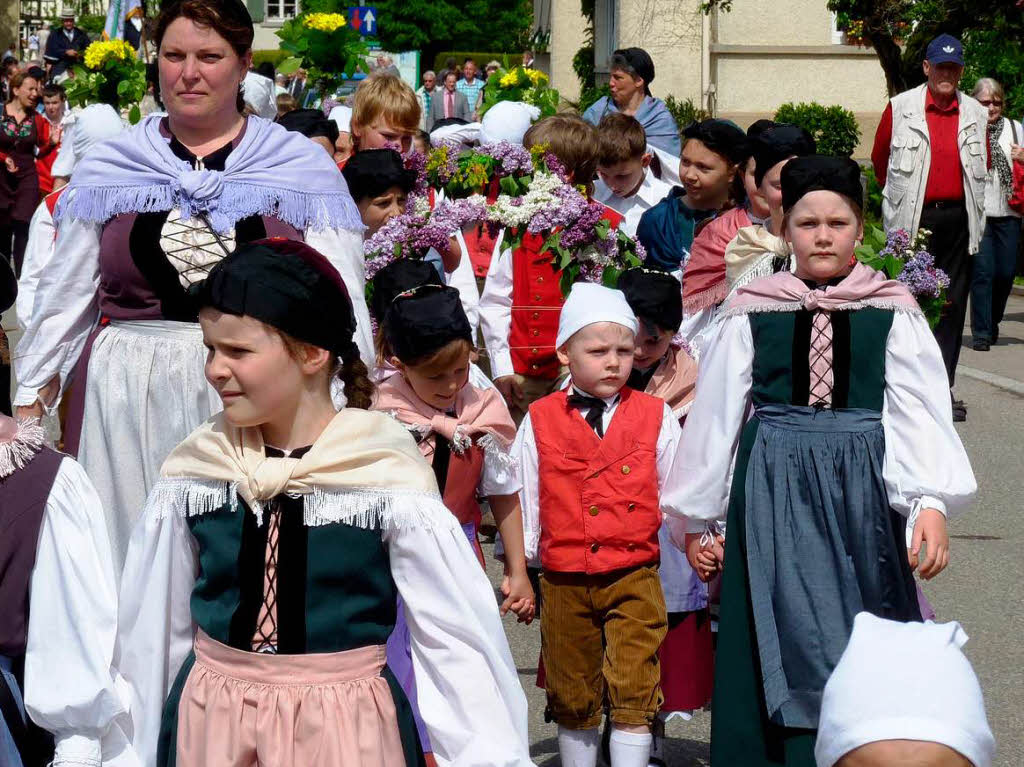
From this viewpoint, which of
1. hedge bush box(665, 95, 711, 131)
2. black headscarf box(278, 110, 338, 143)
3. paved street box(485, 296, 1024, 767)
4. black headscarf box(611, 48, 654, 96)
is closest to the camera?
paved street box(485, 296, 1024, 767)

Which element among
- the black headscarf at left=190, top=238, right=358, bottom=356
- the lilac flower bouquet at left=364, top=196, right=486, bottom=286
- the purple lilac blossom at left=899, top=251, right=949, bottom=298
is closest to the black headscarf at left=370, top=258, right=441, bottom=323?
the lilac flower bouquet at left=364, top=196, right=486, bottom=286

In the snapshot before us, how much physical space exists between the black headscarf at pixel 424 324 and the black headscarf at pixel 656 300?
1.09 metres

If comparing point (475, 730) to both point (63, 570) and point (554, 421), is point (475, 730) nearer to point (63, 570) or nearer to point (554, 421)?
point (63, 570)

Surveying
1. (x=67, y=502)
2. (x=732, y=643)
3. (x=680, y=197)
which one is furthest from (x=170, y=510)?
(x=680, y=197)

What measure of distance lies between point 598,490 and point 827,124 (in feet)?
62.5

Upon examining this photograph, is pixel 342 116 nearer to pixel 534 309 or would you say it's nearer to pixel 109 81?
pixel 109 81

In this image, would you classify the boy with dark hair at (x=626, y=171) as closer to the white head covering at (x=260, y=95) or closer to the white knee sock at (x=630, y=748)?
the white head covering at (x=260, y=95)

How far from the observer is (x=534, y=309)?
286 inches

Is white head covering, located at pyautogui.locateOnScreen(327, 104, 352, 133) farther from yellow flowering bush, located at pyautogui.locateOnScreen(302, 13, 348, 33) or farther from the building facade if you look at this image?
the building facade

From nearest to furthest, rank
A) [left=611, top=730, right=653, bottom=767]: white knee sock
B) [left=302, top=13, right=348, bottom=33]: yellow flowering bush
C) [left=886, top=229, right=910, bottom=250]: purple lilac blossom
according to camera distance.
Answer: [left=611, top=730, right=653, bottom=767]: white knee sock < [left=886, top=229, right=910, bottom=250]: purple lilac blossom < [left=302, top=13, right=348, bottom=33]: yellow flowering bush

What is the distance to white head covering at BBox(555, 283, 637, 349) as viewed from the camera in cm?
529

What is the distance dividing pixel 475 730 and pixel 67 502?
2.97 feet

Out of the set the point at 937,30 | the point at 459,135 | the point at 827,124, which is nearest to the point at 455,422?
the point at 459,135

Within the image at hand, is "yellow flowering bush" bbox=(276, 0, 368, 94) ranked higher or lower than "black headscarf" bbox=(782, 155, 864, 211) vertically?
higher
